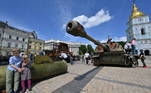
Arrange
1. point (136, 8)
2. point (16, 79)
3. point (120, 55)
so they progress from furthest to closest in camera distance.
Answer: point (136, 8) < point (120, 55) < point (16, 79)

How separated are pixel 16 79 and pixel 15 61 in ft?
2.03

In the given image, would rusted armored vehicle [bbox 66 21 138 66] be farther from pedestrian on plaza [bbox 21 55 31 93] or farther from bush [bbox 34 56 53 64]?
pedestrian on plaza [bbox 21 55 31 93]

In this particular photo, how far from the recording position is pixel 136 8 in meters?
51.0

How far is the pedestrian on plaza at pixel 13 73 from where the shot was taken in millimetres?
3424

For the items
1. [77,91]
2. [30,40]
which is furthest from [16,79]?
[30,40]

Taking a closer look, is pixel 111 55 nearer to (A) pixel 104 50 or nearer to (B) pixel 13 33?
(A) pixel 104 50

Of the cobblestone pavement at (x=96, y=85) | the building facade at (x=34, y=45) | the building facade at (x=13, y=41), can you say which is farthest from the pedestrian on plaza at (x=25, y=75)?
the building facade at (x=34, y=45)

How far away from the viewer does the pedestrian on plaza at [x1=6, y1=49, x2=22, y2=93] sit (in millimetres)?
3424

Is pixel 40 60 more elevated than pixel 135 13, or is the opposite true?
pixel 135 13

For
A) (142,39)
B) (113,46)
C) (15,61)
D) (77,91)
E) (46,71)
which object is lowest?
(77,91)

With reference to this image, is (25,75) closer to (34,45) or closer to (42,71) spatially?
(42,71)

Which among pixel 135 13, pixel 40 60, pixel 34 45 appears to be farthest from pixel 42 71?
pixel 135 13

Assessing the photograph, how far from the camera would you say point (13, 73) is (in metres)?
3.57

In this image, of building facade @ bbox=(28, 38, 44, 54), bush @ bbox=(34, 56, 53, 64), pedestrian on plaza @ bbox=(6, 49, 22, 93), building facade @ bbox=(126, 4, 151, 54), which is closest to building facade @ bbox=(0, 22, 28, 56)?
building facade @ bbox=(28, 38, 44, 54)
